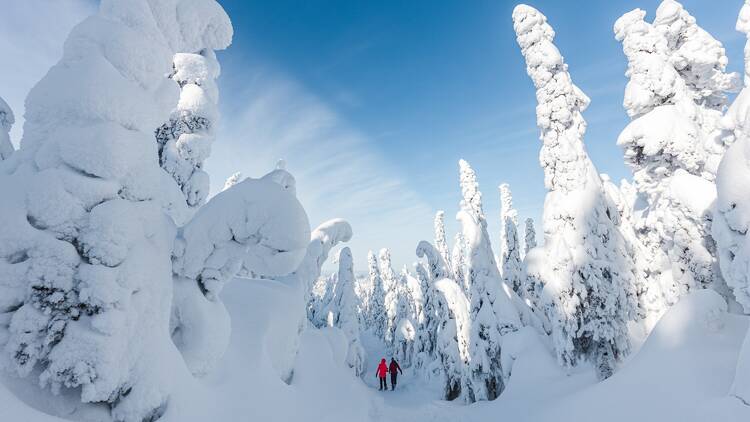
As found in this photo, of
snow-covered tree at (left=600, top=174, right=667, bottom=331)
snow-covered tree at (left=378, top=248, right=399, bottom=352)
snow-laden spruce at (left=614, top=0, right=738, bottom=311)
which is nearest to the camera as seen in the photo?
snow-laden spruce at (left=614, top=0, right=738, bottom=311)

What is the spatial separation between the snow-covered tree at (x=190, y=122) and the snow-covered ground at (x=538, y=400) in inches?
192

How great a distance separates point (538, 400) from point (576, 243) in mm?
4823

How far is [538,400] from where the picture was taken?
10.0 meters

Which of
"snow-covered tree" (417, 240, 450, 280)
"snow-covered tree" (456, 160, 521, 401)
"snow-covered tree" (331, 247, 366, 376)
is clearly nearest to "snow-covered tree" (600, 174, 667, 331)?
"snow-covered tree" (456, 160, 521, 401)

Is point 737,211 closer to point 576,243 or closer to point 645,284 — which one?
point 576,243

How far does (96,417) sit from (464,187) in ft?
71.5

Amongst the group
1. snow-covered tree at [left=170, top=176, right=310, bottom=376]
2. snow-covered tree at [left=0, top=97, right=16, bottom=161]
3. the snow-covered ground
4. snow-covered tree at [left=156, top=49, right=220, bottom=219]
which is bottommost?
the snow-covered ground

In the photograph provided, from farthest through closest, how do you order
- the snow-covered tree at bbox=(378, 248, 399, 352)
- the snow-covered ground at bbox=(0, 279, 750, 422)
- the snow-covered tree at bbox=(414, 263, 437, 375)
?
the snow-covered tree at bbox=(378, 248, 399, 352) → the snow-covered tree at bbox=(414, 263, 437, 375) → the snow-covered ground at bbox=(0, 279, 750, 422)

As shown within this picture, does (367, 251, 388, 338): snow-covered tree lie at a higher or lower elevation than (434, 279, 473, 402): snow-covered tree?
higher

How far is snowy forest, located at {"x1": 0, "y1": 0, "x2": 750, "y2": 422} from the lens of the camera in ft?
10.5

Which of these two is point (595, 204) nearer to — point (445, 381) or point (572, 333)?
point (572, 333)

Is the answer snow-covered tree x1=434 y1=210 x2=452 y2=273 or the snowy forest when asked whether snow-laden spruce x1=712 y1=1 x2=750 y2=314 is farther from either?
snow-covered tree x1=434 y1=210 x2=452 y2=273

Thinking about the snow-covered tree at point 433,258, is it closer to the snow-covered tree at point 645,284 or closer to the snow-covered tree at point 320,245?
the snow-covered tree at point 320,245

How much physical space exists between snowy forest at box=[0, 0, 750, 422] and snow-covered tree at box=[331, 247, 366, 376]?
8.04 meters
